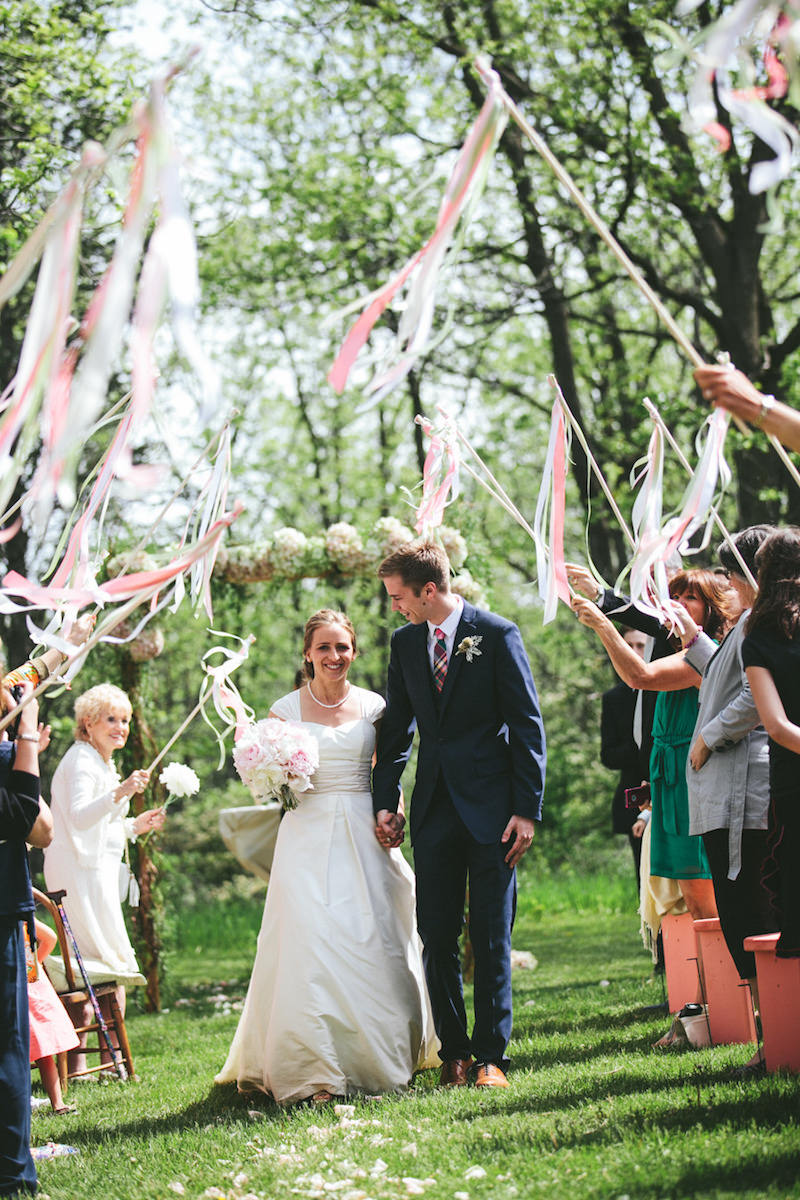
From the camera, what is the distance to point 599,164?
14.1 metres

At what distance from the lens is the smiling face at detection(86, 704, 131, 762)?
7.00 meters

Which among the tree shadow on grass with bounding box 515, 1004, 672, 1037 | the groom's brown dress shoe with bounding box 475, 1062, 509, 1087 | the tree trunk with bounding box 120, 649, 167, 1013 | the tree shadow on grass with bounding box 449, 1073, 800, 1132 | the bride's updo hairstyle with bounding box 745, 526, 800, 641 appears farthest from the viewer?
the tree trunk with bounding box 120, 649, 167, 1013

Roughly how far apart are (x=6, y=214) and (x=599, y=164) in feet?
22.2

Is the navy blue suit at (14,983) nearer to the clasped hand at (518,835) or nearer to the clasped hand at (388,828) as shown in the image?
the clasped hand at (388,828)

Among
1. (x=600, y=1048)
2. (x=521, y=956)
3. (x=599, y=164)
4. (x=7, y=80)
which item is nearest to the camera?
(x=600, y=1048)

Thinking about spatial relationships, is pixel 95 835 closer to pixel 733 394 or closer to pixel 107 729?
pixel 107 729

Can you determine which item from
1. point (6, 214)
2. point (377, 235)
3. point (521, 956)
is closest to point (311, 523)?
point (377, 235)

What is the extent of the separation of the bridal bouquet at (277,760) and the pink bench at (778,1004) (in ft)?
7.29

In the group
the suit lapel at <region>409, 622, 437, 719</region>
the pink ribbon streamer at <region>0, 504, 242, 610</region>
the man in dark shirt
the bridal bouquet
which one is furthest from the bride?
the pink ribbon streamer at <region>0, 504, 242, 610</region>

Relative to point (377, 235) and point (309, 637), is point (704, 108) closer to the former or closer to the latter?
point (309, 637)

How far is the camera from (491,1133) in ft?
13.5

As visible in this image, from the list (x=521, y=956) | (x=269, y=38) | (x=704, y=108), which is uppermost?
(x=269, y=38)

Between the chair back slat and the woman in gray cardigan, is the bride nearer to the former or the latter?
the chair back slat

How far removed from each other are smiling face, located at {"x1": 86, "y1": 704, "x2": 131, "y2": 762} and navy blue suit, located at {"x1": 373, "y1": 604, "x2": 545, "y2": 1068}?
6.94 feet
